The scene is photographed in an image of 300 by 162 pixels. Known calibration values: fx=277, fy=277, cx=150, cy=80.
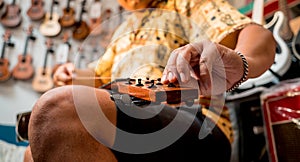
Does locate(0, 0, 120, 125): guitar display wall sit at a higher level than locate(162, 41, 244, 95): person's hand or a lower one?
higher

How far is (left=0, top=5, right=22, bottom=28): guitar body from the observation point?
260 centimetres

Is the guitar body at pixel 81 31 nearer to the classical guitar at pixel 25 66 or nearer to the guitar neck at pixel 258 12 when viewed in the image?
the classical guitar at pixel 25 66

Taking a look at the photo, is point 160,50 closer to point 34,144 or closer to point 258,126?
point 34,144

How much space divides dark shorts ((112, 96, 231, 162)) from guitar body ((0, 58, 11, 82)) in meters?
2.23

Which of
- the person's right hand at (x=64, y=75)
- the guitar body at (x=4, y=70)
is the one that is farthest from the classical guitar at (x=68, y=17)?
the person's right hand at (x=64, y=75)

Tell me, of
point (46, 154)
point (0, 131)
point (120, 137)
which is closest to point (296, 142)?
point (120, 137)

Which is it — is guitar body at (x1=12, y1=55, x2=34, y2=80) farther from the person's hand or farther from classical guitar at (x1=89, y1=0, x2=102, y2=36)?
the person's hand

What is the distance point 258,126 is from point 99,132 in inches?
32.3

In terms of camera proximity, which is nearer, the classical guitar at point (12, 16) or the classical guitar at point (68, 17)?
the classical guitar at point (12, 16)

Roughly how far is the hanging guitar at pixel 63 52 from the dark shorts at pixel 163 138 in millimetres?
2241

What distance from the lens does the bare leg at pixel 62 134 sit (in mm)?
408

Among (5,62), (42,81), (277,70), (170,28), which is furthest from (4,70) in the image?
(277,70)

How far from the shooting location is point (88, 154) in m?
0.41

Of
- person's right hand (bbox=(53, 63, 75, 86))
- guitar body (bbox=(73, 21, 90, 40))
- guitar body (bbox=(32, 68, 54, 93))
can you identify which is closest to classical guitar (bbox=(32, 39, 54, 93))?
guitar body (bbox=(32, 68, 54, 93))
